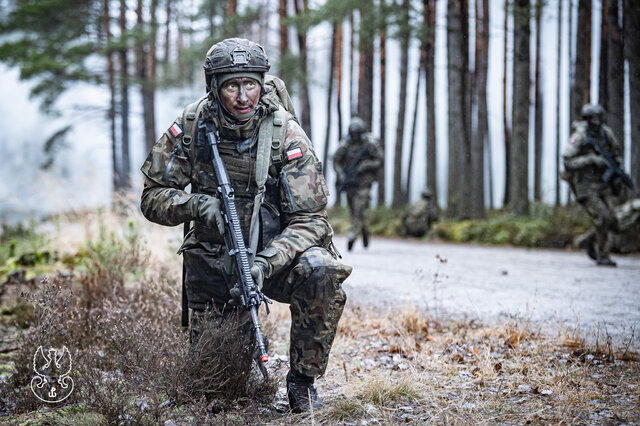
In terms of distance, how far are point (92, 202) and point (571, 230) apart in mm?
8864

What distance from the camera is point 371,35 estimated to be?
54.8ft

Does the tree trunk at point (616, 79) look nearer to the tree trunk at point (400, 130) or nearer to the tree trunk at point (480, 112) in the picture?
the tree trunk at point (480, 112)

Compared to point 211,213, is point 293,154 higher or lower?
higher

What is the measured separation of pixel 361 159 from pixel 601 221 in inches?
183

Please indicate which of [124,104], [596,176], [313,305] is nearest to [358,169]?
[596,176]

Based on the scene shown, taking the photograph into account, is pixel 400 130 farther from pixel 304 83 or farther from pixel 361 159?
pixel 361 159

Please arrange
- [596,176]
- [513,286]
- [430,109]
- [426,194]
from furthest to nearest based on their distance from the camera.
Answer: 1. [430,109]
2. [426,194]
3. [596,176]
4. [513,286]

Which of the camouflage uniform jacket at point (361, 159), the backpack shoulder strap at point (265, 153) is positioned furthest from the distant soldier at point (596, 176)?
the backpack shoulder strap at point (265, 153)

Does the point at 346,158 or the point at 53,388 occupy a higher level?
the point at 346,158

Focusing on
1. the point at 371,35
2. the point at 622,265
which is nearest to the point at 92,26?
the point at 371,35

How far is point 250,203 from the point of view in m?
3.47

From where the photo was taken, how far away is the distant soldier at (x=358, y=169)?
39.3 feet

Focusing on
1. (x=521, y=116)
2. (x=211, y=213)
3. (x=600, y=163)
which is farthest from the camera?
(x=521, y=116)

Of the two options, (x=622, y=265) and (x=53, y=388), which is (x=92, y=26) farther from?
(x=53, y=388)
